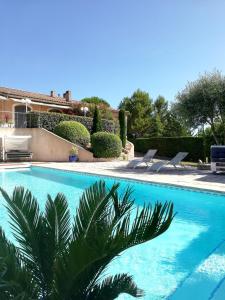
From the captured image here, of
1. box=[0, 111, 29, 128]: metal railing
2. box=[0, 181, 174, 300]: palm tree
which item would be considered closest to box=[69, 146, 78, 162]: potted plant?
box=[0, 111, 29, 128]: metal railing

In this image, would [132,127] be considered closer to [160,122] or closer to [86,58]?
[160,122]

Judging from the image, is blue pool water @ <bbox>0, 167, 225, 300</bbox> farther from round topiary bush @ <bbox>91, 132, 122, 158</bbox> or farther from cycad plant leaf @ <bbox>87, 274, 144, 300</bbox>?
round topiary bush @ <bbox>91, 132, 122, 158</bbox>

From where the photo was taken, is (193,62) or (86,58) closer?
(193,62)

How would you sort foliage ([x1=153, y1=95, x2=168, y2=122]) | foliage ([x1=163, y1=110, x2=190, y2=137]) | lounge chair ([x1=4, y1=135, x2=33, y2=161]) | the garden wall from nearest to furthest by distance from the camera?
lounge chair ([x1=4, y1=135, x2=33, y2=161]) → the garden wall → foliage ([x1=163, y1=110, x2=190, y2=137]) → foliage ([x1=153, y1=95, x2=168, y2=122])

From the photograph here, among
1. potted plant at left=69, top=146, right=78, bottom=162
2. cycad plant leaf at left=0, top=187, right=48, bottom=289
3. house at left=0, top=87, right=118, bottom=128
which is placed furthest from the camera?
house at left=0, top=87, right=118, bottom=128

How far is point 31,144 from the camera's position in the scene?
2592 centimetres

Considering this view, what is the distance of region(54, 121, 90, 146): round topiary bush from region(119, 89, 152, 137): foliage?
18.0 meters

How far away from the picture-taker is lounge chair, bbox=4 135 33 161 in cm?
2430

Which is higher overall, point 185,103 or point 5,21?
point 5,21

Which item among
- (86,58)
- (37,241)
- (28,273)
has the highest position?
(86,58)

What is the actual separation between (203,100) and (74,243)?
17.5 m

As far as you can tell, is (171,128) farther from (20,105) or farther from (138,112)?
(20,105)

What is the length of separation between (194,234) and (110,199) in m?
5.08

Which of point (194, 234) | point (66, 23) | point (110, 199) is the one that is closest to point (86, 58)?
point (66, 23)
